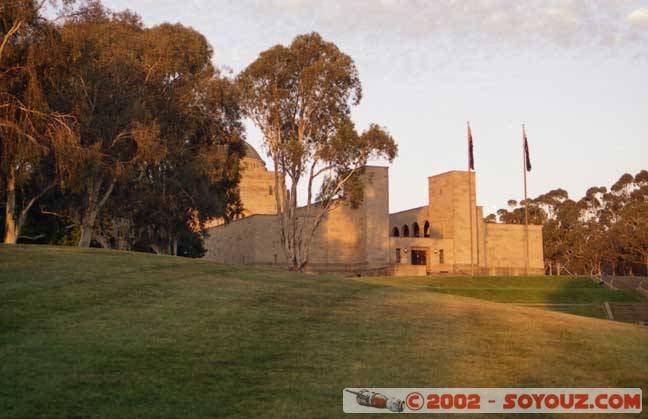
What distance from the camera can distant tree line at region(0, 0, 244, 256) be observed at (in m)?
Result: 27.0

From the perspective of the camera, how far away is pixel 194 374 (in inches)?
423

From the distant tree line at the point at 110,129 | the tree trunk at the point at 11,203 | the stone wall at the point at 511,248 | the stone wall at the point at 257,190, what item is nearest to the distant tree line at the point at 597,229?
the stone wall at the point at 511,248

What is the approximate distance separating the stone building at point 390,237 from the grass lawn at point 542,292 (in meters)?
17.6

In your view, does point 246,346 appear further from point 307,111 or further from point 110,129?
point 307,111

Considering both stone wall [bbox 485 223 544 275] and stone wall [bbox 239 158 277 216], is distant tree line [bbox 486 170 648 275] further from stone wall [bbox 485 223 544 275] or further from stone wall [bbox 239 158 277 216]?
stone wall [bbox 239 158 277 216]

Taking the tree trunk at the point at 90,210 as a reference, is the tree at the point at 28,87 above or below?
above

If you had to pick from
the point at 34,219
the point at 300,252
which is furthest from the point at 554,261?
the point at 34,219

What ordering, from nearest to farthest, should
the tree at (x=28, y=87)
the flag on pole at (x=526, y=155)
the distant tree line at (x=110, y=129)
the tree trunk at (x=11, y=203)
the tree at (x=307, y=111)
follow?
the tree at (x=28, y=87)
the distant tree line at (x=110, y=129)
the tree trunk at (x=11, y=203)
the tree at (x=307, y=111)
the flag on pole at (x=526, y=155)

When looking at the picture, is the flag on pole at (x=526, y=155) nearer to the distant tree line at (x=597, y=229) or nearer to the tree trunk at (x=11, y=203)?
the distant tree line at (x=597, y=229)

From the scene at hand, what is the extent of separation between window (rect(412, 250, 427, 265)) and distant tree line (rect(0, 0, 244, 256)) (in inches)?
1205

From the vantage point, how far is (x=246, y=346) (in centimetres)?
1248

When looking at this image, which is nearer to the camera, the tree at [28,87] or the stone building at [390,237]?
the tree at [28,87]

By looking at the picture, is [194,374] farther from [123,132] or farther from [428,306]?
[123,132]

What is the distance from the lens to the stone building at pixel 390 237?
231 feet
